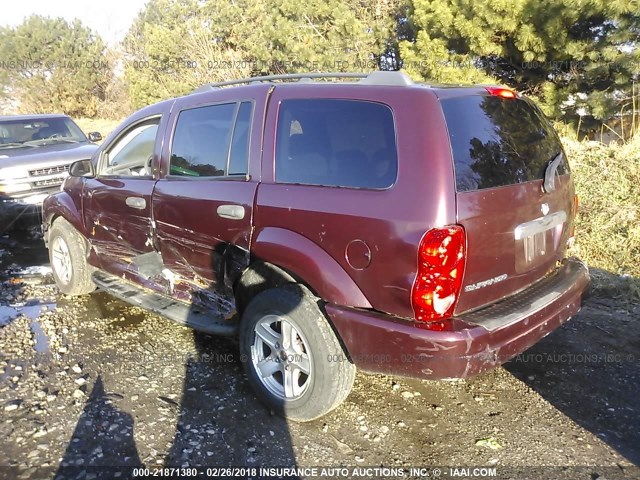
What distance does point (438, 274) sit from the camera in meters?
2.47

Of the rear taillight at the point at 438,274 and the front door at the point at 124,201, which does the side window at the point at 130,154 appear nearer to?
the front door at the point at 124,201

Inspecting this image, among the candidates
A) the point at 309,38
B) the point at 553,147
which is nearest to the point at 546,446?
the point at 553,147

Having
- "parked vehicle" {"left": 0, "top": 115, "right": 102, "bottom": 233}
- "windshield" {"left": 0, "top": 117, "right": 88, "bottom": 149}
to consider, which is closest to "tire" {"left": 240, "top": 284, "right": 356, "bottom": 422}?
"parked vehicle" {"left": 0, "top": 115, "right": 102, "bottom": 233}

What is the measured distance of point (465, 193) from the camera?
251cm

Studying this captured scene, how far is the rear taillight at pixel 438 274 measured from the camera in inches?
95.9

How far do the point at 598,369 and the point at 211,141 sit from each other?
3231mm

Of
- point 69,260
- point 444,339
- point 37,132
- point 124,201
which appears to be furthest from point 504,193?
point 37,132

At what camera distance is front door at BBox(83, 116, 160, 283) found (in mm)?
4031

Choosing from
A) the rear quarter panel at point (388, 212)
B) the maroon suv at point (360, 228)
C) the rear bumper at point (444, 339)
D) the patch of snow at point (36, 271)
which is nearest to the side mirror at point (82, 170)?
the maroon suv at point (360, 228)

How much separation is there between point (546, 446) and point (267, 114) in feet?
8.35

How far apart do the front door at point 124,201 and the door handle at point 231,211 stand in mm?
898

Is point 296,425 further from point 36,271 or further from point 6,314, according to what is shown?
point 36,271

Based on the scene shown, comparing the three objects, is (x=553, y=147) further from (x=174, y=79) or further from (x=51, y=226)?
(x=174, y=79)

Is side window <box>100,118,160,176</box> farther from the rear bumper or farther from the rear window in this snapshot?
the rear window
